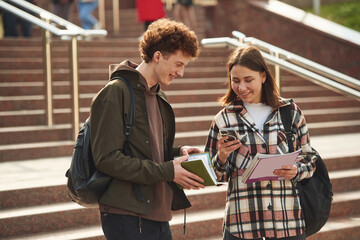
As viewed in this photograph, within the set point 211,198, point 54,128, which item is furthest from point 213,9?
point 211,198

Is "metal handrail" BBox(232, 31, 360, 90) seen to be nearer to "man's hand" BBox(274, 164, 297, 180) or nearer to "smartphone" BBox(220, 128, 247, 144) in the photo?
"man's hand" BBox(274, 164, 297, 180)

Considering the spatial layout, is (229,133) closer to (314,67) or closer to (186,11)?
(314,67)

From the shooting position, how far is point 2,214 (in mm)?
4543

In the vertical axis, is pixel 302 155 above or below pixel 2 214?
above

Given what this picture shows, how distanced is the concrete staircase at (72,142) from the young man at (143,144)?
0.90 meters

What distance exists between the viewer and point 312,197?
10.6 ft

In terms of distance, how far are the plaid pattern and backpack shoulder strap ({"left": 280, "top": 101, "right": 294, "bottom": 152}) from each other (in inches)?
1.0

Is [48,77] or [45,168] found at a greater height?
[48,77]

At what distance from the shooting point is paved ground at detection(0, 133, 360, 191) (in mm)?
4961

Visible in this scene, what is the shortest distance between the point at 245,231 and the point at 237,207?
0.45 feet

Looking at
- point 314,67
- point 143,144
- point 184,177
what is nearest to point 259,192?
point 184,177

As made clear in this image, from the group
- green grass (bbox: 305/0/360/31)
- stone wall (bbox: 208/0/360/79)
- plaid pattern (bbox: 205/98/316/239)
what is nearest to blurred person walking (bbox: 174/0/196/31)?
stone wall (bbox: 208/0/360/79)

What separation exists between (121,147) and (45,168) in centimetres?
312

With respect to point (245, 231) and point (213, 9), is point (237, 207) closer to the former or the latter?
point (245, 231)
